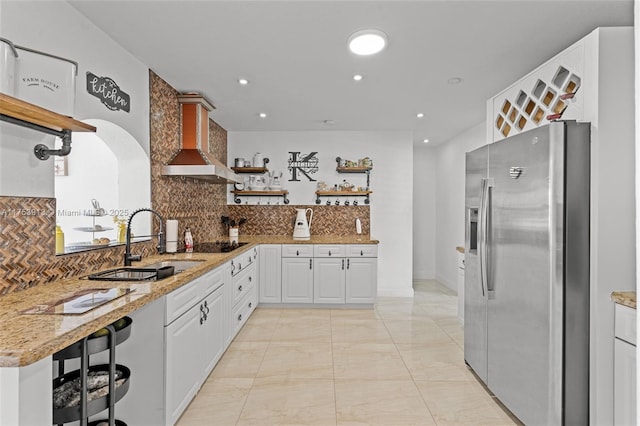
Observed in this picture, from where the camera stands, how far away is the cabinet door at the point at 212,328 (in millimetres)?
2635

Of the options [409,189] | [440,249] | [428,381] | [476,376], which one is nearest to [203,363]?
[428,381]

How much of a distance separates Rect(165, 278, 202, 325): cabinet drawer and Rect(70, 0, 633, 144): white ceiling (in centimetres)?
168

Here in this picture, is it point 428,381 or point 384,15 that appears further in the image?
point 428,381

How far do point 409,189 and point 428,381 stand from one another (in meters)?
3.22

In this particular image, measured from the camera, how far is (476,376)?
113 inches

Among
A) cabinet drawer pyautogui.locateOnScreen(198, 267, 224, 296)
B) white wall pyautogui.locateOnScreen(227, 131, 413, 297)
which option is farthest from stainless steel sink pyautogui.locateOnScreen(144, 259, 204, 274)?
white wall pyautogui.locateOnScreen(227, 131, 413, 297)

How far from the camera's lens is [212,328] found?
2809 millimetres

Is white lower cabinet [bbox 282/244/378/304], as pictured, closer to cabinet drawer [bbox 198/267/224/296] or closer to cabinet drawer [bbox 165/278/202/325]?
cabinet drawer [bbox 198/267/224/296]

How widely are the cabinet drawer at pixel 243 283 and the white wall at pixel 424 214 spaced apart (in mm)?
3544

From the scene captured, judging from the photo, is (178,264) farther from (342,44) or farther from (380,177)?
(380,177)

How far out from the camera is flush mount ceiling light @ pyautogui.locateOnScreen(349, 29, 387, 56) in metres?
2.45

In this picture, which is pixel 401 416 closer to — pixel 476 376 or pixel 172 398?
pixel 476 376

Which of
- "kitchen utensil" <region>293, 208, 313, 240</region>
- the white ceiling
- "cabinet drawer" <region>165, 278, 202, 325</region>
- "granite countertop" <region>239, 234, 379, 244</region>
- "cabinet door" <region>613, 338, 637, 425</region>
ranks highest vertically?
the white ceiling

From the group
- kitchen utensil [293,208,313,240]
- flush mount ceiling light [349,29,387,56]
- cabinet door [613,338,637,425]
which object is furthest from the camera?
kitchen utensil [293,208,313,240]
